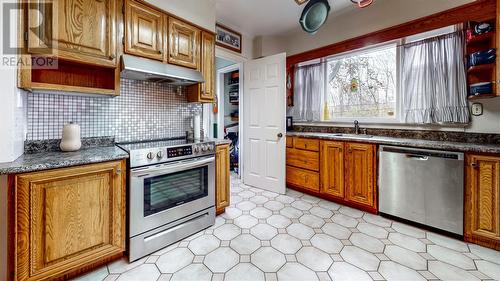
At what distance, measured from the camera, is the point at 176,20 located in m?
2.20

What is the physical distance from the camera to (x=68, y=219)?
139 centimetres

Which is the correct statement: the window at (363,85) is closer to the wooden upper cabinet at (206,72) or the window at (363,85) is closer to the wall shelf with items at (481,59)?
the wall shelf with items at (481,59)

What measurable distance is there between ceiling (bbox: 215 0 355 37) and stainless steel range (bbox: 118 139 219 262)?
Answer: 2018 millimetres

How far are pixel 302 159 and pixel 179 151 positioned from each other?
1952mm

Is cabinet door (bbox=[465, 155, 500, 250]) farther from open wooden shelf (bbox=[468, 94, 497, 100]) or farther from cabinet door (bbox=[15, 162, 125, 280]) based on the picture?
cabinet door (bbox=[15, 162, 125, 280])

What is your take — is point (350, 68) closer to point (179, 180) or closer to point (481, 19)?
point (481, 19)

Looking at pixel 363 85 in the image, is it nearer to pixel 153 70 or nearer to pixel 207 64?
pixel 207 64

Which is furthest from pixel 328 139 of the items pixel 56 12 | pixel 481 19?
pixel 56 12

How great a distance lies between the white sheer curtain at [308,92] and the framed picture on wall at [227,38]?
118 cm

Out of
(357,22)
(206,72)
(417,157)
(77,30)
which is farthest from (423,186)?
(77,30)

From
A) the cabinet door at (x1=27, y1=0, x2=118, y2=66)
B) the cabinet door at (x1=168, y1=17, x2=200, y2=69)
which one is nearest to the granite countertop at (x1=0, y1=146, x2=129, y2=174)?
the cabinet door at (x1=27, y1=0, x2=118, y2=66)

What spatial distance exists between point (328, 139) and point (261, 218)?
1.38m

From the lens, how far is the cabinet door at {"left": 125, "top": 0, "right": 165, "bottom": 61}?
6.14ft

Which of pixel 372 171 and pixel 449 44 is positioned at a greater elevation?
pixel 449 44
